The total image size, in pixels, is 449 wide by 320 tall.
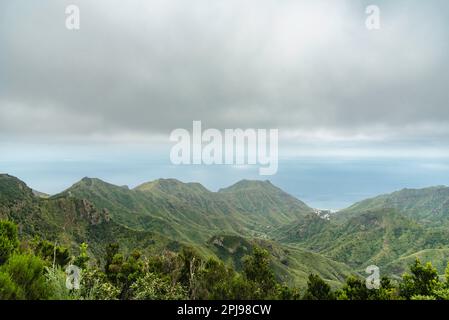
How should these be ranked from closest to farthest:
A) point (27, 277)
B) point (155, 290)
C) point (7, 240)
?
point (27, 277)
point (7, 240)
point (155, 290)

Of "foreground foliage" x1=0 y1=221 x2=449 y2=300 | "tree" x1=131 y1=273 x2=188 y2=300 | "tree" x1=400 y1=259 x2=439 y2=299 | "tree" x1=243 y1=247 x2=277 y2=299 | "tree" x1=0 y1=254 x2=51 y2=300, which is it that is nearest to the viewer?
"tree" x1=0 y1=254 x2=51 y2=300

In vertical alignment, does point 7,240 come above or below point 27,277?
above

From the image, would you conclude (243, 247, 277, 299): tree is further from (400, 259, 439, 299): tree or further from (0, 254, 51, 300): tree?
(0, 254, 51, 300): tree

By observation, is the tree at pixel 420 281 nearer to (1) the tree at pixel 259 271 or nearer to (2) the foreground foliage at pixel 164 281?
(2) the foreground foliage at pixel 164 281

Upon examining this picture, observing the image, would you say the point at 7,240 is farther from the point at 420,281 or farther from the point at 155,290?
the point at 420,281

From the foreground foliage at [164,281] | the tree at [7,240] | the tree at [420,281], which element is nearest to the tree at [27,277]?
the foreground foliage at [164,281]

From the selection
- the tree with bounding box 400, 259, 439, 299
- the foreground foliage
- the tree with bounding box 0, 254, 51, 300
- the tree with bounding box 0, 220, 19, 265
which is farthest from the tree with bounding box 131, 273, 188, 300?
the tree with bounding box 400, 259, 439, 299

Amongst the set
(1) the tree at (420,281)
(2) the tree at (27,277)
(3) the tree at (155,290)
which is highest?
(2) the tree at (27,277)

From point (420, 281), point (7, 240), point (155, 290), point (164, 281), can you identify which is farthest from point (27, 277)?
point (420, 281)

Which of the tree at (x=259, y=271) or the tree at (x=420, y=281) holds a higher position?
the tree at (x=259, y=271)

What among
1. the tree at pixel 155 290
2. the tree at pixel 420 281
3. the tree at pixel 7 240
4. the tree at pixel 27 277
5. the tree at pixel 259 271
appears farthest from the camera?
the tree at pixel 420 281
